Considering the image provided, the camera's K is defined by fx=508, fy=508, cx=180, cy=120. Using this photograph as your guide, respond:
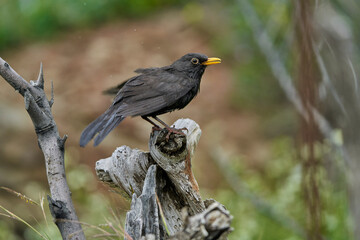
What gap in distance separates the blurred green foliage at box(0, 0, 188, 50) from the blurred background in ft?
0.07

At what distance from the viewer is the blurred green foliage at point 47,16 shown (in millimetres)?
9461

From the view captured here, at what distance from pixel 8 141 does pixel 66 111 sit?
4.54ft

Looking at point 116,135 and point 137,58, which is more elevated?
point 137,58

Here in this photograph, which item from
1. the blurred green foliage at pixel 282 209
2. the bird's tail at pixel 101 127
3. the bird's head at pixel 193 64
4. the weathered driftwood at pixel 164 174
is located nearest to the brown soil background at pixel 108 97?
the blurred green foliage at pixel 282 209

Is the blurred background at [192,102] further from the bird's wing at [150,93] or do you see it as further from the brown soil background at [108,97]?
the bird's wing at [150,93]

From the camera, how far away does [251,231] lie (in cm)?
521

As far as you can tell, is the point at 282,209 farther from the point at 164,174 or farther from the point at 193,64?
the point at 164,174

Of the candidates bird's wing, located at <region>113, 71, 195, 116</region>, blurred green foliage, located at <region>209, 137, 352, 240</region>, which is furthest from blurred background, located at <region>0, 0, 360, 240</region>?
bird's wing, located at <region>113, 71, 195, 116</region>

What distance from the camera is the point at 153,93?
370 cm

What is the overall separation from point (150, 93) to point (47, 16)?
6.53 meters

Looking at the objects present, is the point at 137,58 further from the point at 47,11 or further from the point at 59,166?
the point at 59,166

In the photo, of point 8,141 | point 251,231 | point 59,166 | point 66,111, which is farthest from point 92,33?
point 59,166

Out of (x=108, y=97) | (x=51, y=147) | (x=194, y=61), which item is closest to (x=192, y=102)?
(x=108, y=97)

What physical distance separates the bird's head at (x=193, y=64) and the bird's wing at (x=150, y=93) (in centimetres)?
18
